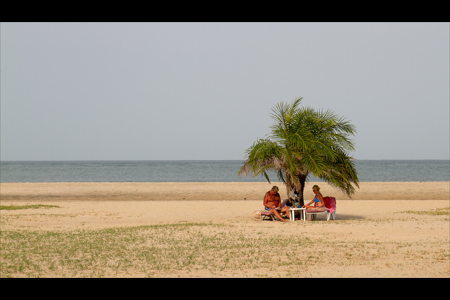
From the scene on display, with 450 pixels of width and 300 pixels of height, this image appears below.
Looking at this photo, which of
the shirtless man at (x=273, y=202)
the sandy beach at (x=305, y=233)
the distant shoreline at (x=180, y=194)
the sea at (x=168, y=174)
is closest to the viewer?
the sandy beach at (x=305, y=233)

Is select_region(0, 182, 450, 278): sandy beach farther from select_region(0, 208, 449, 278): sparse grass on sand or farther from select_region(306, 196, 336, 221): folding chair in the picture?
select_region(306, 196, 336, 221): folding chair

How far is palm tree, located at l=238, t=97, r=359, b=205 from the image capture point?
15.0 meters

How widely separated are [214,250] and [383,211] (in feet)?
38.6

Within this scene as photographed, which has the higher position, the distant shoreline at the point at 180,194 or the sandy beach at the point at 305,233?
the distant shoreline at the point at 180,194

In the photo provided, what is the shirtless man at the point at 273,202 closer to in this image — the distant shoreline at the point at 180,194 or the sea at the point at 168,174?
the distant shoreline at the point at 180,194

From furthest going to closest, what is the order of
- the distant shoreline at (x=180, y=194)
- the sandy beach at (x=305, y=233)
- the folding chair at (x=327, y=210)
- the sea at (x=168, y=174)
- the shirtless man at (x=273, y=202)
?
the sea at (x=168, y=174)
the distant shoreline at (x=180, y=194)
the folding chair at (x=327, y=210)
the shirtless man at (x=273, y=202)
the sandy beach at (x=305, y=233)

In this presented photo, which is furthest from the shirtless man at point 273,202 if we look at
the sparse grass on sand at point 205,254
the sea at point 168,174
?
the sea at point 168,174

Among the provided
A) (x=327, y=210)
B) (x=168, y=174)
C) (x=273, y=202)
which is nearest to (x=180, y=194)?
(x=273, y=202)

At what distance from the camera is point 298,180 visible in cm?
1546

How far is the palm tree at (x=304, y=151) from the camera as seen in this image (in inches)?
589

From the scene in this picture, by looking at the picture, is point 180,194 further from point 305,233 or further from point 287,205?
point 305,233

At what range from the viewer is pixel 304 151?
15.0 metres
